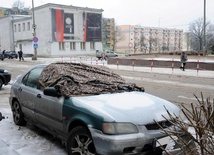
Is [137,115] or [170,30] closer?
[137,115]

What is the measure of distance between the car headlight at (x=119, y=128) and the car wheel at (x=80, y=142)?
318 millimetres

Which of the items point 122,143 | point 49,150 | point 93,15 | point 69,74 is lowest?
point 49,150

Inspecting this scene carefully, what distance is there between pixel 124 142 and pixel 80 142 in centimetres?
71

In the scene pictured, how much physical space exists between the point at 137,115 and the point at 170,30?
5473 inches

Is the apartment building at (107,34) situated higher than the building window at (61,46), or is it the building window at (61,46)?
the apartment building at (107,34)

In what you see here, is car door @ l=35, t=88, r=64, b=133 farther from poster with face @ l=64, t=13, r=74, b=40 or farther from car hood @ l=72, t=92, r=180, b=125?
poster with face @ l=64, t=13, r=74, b=40

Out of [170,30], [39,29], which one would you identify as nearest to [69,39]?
[39,29]

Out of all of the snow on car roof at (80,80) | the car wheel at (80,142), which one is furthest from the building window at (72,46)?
the car wheel at (80,142)

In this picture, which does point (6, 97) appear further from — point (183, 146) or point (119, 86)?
point (183, 146)

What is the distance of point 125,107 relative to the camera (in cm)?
379

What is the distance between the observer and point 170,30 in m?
136

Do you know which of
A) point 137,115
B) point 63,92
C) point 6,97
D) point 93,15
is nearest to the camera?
point 137,115

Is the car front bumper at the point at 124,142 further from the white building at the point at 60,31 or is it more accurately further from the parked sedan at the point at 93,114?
the white building at the point at 60,31

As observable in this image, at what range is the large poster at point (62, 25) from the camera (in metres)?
51.2
